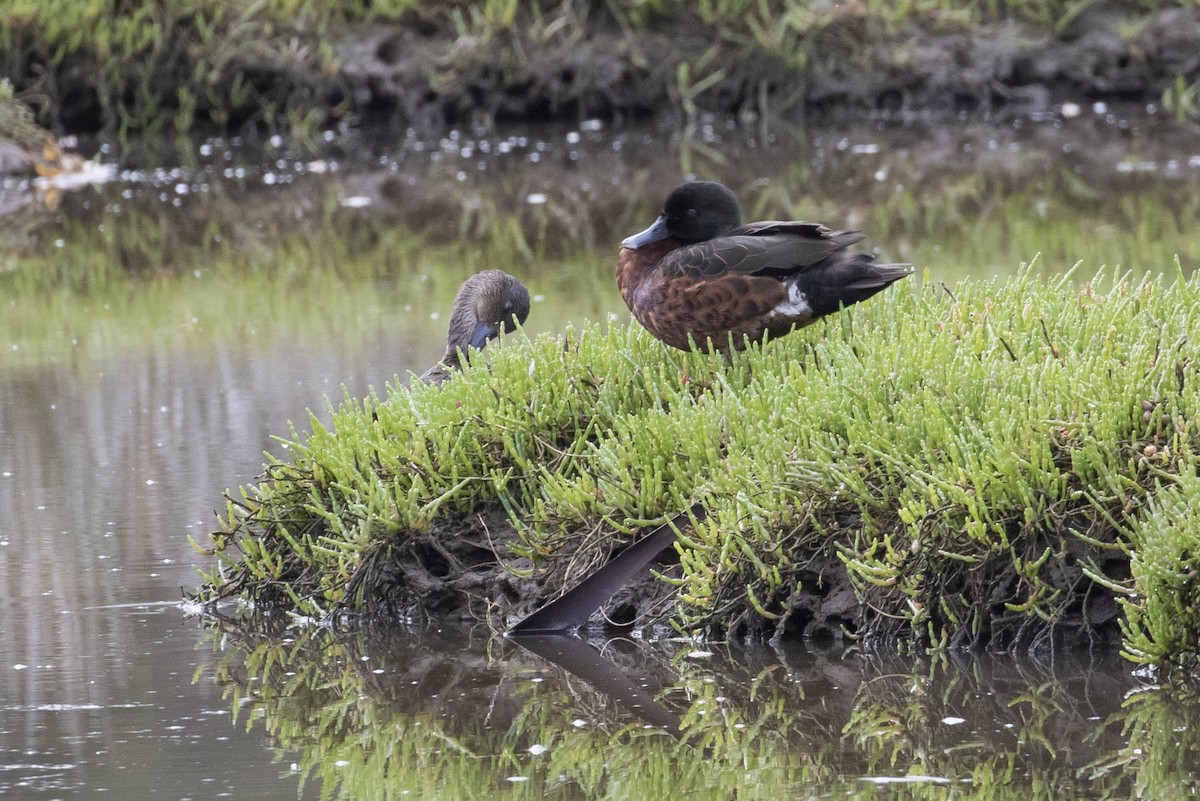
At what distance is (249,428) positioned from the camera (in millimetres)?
7602

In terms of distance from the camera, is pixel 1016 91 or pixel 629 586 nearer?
pixel 629 586

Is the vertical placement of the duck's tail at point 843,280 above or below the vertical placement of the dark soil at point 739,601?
above

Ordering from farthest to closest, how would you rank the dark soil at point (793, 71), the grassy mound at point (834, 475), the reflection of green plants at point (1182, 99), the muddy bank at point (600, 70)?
the dark soil at point (793, 71) < the muddy bank at point (600, 70) < the reflection of green plants at point (1182, 99) < the grassy mound at point (834, 475)

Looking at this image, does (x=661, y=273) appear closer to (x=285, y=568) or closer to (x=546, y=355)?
(x=546, y=355)

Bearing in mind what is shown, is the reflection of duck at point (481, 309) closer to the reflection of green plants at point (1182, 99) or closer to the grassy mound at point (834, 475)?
the grassy mound at point (834, 475)

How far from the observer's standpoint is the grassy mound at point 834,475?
4.75 meters

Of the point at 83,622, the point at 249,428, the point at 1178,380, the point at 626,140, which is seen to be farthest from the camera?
the point at 626,140

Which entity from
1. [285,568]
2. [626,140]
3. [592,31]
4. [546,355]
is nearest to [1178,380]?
[546,355]

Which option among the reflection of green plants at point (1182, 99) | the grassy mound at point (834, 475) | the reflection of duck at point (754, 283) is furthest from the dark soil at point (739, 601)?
the reflection of green plants at point (1182, 99)

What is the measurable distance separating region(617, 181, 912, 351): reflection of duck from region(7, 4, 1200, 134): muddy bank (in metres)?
12.6

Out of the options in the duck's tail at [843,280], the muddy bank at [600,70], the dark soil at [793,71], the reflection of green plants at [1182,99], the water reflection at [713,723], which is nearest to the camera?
the water reflection at [713,723]

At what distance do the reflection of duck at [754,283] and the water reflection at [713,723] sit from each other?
3.76 feet

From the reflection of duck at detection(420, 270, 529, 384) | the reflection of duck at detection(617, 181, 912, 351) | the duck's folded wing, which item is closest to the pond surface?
the reflection of duck at detection(420, 270, 529, 384)

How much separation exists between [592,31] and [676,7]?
3.01ft
